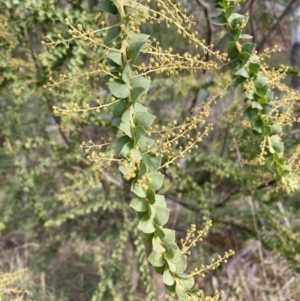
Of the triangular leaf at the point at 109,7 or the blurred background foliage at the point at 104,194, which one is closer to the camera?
Answer: the triangular leaf at the point at 109,7

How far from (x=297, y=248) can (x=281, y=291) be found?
0.50 m

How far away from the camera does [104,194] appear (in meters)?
1.36

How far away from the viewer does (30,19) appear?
912mm

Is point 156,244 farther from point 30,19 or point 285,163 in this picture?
point 30,19

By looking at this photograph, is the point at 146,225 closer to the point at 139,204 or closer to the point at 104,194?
the point at 139,204

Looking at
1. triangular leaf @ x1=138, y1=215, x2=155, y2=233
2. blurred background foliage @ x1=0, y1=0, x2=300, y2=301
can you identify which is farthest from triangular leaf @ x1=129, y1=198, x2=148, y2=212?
blurred background foliage @ x1=0, y1=0, x2=300, y2=301

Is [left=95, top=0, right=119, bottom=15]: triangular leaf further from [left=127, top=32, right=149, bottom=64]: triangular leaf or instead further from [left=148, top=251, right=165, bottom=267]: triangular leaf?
[left=148, top=251, right=165, bottom=267]: triangular leaf

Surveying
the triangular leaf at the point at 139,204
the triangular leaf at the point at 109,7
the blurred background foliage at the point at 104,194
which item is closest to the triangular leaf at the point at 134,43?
the triangular leaf at the point at 109,7

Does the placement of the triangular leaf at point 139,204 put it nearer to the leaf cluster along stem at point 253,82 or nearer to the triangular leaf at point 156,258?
the triangular leaf at point 156,258

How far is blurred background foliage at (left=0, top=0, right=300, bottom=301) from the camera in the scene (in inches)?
39.2

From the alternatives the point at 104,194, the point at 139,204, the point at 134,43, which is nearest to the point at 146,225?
the point at 139,204

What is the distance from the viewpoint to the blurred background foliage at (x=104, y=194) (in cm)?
100

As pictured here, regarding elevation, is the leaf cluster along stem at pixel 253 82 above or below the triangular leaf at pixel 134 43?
below

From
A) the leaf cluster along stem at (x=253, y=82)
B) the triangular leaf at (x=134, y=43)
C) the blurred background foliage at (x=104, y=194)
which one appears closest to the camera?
the triangular leaf at (x=134, y=43)
